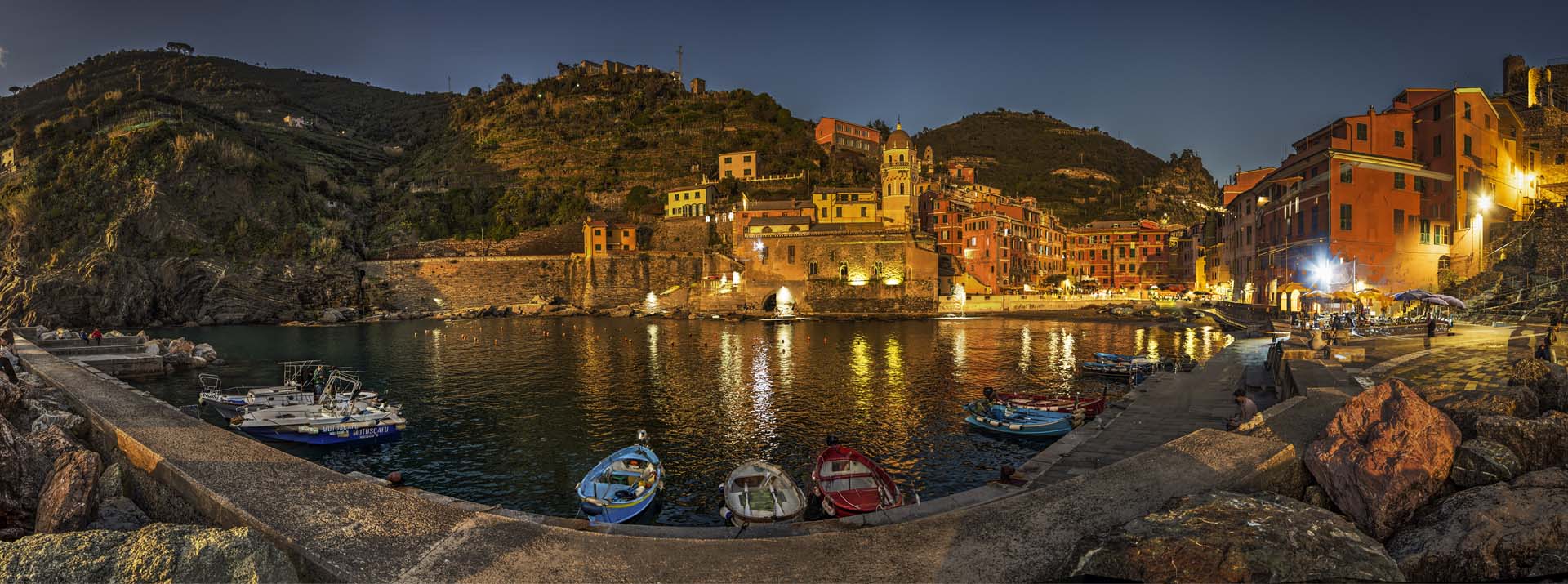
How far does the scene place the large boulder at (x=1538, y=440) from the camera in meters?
6.71

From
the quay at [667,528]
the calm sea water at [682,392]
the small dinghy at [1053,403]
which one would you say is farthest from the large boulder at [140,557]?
the small dinghy at [1053,403]

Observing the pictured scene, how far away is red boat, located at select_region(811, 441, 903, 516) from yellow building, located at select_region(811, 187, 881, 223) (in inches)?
2364

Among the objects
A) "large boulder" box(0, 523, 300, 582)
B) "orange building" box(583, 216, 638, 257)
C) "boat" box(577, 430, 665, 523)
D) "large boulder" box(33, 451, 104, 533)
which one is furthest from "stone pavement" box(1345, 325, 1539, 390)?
"orange building" box(583, 216, 638, 257)

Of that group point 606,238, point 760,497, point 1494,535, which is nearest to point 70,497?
point 760,497

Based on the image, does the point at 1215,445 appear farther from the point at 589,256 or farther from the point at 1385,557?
the point at 589,256

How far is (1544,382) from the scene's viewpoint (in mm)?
9891

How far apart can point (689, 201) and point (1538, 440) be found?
77525mm

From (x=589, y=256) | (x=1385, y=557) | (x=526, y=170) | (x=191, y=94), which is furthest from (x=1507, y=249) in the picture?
(x=191, y=94)

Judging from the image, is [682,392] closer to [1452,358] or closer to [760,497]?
[760,497]

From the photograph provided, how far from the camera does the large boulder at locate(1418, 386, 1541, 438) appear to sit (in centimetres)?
789

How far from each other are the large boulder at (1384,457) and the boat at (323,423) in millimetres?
20614

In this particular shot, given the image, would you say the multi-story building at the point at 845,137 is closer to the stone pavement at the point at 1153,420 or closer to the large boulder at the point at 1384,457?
the stone pavement at the point at 1153,420

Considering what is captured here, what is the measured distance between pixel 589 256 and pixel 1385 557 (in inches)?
2971

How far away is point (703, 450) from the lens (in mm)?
17594
